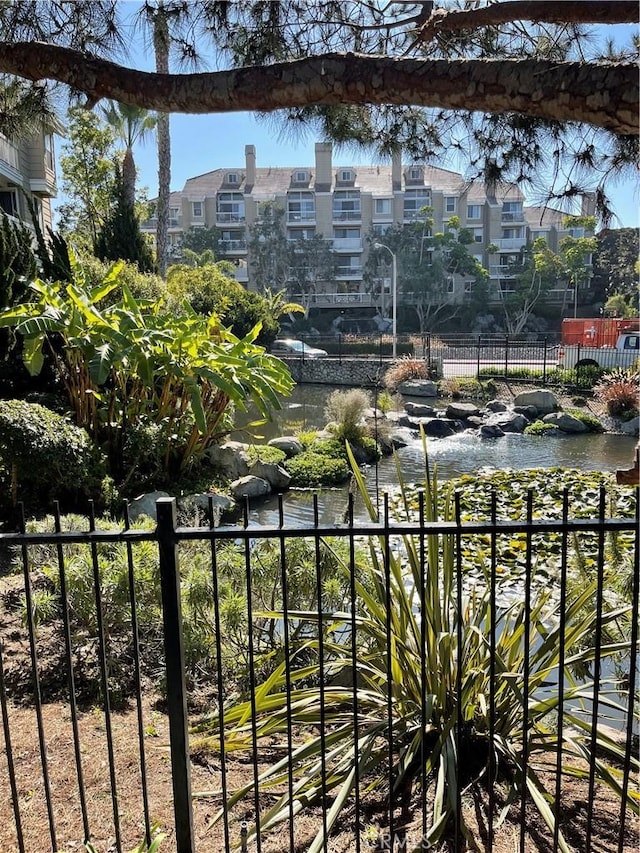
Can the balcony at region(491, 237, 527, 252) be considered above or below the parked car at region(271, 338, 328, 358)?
above

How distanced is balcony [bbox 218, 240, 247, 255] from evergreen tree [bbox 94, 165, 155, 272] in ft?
105

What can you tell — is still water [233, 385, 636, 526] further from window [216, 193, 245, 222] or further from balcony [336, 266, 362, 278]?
window [216, 193, 245, 222]

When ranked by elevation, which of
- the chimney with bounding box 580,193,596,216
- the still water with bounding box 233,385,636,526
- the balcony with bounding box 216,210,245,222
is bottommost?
the still water with bounding box 233,385,636,526

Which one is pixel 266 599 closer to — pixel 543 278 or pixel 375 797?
pixel 375 797

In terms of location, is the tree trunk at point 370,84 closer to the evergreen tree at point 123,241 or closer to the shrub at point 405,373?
the evergreen tree at point 123,241

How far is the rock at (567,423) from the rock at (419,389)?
202 inches

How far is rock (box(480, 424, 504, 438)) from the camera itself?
17672mm

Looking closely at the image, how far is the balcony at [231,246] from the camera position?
2162 inches

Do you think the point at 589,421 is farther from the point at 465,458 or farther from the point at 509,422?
the point at 465,458

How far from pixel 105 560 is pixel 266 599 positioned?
1.05 metres

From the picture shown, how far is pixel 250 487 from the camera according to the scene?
11375 millimetres

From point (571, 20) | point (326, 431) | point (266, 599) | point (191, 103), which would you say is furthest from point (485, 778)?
point (326, 431)

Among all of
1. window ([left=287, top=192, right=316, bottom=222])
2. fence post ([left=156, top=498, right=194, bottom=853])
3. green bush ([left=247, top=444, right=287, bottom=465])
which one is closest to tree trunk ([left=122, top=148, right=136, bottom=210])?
green bush ([left=247, top=444, right=287, bottom=465])

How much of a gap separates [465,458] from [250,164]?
50188 mm
